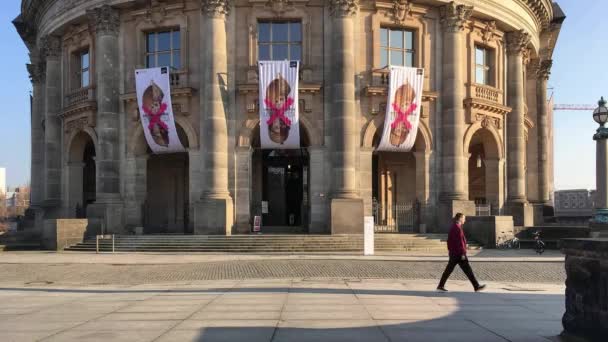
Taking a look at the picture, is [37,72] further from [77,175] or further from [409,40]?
Result: [409,40]

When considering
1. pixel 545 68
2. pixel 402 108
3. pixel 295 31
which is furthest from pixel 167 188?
pixel 545 68

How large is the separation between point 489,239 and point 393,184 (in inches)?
338

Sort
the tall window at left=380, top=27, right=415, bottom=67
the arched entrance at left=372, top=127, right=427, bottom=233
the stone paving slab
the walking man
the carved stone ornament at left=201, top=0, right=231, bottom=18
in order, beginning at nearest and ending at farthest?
the stone paving slab → the walking man → the carved stone ornament at left=201, top=0, right=231, bottom=18 → the tall window at left=380, top=27, right=415, bottom=67 → the arched entrance at left=372, top=127, right=427, bottom=233

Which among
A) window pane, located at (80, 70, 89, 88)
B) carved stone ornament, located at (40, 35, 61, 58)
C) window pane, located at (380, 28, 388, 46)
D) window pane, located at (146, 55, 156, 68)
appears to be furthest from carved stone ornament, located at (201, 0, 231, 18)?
carved stone ornament, located at (40, 35, 61, 58)

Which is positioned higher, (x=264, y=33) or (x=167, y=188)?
(x=264, y=33)

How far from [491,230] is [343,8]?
12139mm

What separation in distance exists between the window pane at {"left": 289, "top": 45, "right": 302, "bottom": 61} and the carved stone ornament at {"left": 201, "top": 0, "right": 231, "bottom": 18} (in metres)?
3.71

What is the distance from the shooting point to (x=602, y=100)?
18.2 metres

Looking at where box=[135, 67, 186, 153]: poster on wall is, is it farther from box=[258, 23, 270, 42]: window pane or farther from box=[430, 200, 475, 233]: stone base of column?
box=[430, 200, 475, 233]: stone base of column

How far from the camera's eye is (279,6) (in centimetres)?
2797

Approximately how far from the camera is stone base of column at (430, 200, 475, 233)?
1117 inches

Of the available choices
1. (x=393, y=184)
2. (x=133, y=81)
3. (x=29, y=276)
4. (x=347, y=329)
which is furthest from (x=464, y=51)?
(x=347, y=329)

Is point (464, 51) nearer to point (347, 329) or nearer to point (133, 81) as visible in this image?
point (133, 81)

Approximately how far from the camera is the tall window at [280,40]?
28625mm
